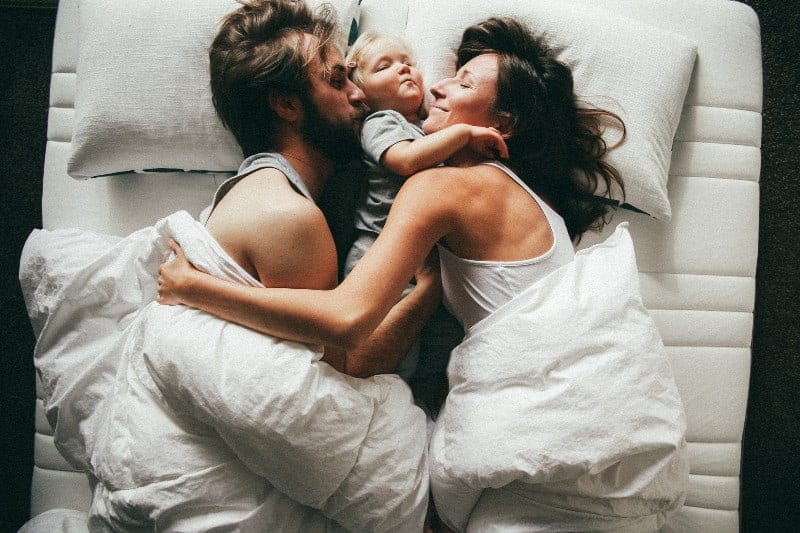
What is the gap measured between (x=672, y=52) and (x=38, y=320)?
137 cm

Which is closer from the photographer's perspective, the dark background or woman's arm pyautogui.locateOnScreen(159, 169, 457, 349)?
woman's arm pyautogui.locateOnScreen(159, 169, 457, 349)

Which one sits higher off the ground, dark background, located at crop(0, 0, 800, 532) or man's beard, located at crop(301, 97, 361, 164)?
man's beard, located at crop(301, 97, 361, 164)

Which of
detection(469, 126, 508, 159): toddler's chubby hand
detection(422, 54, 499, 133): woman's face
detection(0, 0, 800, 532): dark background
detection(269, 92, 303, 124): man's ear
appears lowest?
detection(0, 0, 800, 532): dark background

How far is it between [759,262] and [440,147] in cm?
108

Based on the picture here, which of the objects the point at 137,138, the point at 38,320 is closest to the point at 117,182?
the point at 137,138

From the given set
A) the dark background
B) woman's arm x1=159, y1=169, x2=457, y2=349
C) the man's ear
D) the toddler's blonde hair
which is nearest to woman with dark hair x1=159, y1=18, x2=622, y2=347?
woman's arm x1=159, y1=169, x2=457, y2=349

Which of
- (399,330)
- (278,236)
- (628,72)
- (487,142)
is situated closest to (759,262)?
(628,72)

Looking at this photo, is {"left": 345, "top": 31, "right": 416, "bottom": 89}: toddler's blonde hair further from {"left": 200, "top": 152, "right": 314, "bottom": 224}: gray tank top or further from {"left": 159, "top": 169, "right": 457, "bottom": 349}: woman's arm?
{"left": 159, "top": 169, "right": 457, "bottom": 349}: woman's arm

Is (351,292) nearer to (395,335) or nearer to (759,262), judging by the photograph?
(395,335)

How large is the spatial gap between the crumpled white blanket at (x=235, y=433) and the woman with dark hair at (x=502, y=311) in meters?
0.05

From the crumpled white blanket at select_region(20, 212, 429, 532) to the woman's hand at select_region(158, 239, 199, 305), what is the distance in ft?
0.06

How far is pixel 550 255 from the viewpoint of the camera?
840 millimetres

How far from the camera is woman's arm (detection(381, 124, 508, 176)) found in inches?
33.6

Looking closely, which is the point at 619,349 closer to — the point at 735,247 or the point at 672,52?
the point at 735,247
